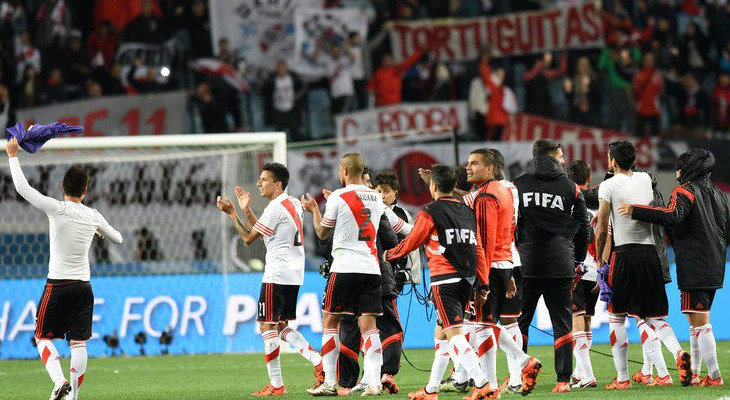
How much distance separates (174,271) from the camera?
15367 millimetres

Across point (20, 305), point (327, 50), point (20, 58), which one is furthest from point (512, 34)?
point (20, 305)

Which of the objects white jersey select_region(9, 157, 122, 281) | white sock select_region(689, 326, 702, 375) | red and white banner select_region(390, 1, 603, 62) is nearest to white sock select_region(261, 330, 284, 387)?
white jersey select_region(9, 157, 122, 281)

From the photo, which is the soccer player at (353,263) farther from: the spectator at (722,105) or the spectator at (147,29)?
the spectator at (722,105)

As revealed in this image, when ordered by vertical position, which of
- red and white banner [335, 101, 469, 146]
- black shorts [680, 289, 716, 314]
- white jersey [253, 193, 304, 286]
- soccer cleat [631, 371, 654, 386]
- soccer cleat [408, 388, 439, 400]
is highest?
red and white banner [335, 101, 469, 146]

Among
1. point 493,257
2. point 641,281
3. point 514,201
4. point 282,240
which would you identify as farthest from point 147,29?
point 641,281

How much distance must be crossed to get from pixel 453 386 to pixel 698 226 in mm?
2442

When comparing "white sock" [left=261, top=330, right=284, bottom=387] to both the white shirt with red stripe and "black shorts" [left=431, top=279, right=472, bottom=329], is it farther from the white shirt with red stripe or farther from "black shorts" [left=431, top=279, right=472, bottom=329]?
"black shorts" [left=431, top=279, right=472, bottom=329]

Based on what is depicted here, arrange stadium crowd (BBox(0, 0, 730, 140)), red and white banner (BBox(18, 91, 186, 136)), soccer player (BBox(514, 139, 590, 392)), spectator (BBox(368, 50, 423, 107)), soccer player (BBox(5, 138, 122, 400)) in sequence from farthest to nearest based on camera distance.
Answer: spectator (BBox(368, 50, 423, 107)), stadium crowd (BBox(0, 0, 730, 140)), red and white banner (BBox(18, 91, 186, 136)), soccer player (BBox(514, 139, 590, 392)), soccer player (BBox(5, 138, 122, 400))

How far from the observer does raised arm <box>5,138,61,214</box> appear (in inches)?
340

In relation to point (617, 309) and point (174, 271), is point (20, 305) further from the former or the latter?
point (617, 309)

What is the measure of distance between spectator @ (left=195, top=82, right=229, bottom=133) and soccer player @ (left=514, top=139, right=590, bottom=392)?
464 inches

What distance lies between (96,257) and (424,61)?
24.4ft

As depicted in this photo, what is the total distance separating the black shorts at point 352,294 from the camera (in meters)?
9.20

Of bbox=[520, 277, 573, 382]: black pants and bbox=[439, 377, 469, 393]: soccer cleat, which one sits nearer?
bbox=[520, 277, 573, 382]: black pants
